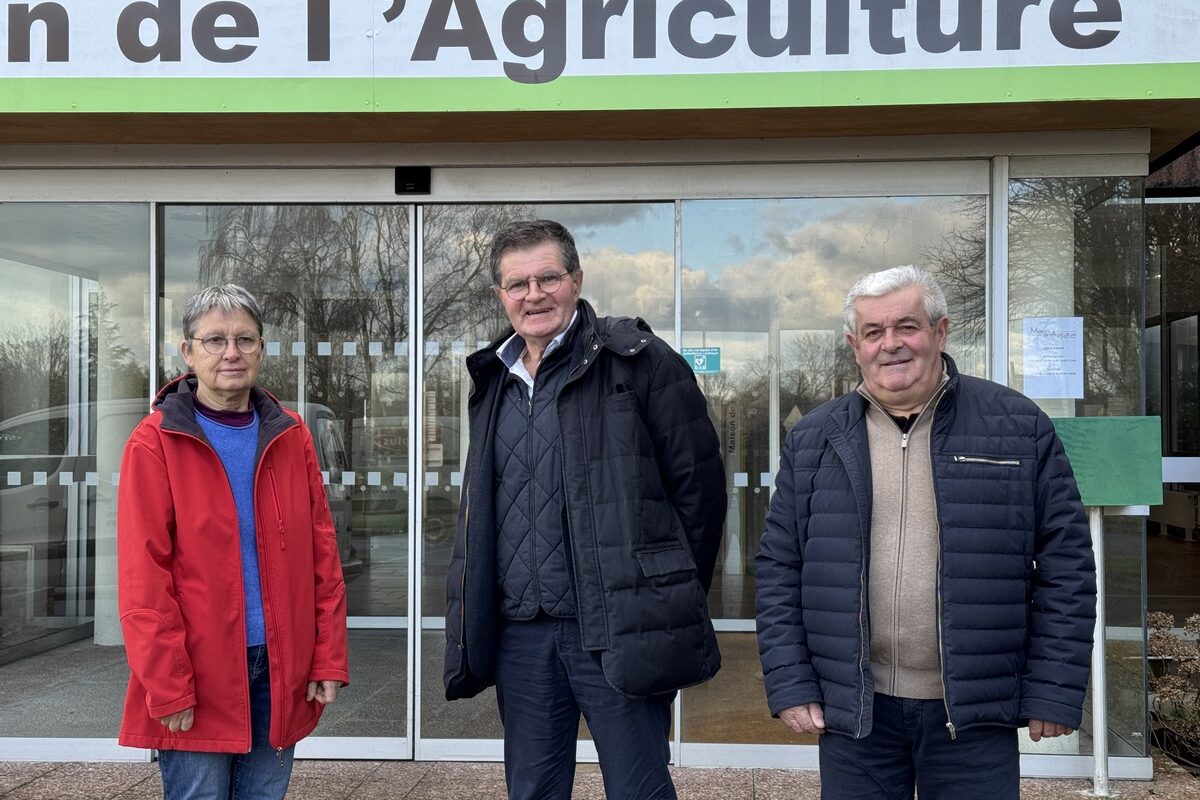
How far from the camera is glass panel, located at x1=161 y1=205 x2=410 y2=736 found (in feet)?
16.9

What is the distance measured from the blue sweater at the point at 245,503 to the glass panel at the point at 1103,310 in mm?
3527

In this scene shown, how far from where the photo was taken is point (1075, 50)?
4.11 m

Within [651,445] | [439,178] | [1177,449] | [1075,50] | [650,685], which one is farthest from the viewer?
[1177,449]

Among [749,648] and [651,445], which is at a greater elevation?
[651,445]

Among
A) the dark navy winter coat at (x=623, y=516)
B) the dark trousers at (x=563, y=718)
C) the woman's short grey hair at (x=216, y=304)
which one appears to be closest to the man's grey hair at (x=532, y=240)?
the dark navy winter coat at (x=623, y=516)

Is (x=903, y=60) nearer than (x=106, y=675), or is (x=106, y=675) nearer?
(x=903, y=60)

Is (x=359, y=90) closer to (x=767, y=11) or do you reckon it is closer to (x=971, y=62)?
(x=767, y=11)

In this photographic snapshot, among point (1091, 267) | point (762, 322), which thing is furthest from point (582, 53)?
point (1091, 267)

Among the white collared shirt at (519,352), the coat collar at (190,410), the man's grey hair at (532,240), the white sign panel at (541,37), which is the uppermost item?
the white sign panel at (541,37)

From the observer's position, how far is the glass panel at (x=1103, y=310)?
472 cm

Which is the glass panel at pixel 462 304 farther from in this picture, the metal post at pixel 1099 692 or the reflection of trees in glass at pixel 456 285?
the metal post at pixel 1099 692

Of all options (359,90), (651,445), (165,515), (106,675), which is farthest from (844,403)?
(106,675)

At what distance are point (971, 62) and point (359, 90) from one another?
248 centimetres

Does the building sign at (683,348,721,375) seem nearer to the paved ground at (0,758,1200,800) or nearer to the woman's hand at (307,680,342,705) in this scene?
the paved ground at (0,758,1200,800)
